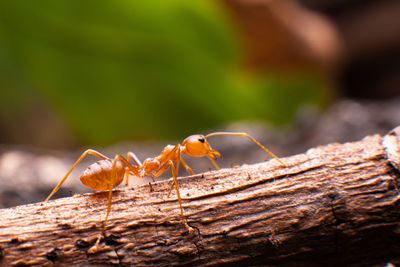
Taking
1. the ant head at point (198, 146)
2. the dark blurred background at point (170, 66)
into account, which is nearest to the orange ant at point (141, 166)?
the ant head at point (198, 146)

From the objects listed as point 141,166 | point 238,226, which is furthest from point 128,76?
point 238,226

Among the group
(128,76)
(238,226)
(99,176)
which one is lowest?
(238,226)

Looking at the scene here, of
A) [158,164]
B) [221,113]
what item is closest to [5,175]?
[158,164]

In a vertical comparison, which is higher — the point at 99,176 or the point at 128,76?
the point at 128,76

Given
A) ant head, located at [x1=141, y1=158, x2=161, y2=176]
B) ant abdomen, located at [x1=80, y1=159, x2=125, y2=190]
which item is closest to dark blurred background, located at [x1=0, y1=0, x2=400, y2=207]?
ant head, located at [x1=141, y1=158, x2=161, y2=176]

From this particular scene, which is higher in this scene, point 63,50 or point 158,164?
point 63,50

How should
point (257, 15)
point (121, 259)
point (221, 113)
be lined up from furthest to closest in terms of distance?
1. point (221, 113)
2. point (257, 15)
3. point (121, 259)

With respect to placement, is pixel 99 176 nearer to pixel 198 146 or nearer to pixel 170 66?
pixel 198 146

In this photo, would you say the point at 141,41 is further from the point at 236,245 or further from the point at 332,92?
the point at 236,245
